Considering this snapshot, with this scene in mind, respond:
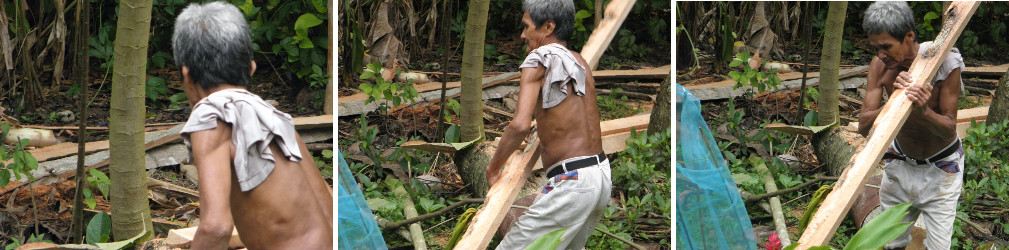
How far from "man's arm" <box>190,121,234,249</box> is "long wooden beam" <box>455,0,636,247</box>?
1.10 meters

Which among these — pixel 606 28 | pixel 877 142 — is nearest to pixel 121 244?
pixel 606 28

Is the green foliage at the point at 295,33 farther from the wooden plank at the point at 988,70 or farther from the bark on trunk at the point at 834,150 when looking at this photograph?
the wooden plank at the point at 988,70

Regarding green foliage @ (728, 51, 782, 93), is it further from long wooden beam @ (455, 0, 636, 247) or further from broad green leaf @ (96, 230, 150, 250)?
broad green leaf @ (96, 230, 150, 250)

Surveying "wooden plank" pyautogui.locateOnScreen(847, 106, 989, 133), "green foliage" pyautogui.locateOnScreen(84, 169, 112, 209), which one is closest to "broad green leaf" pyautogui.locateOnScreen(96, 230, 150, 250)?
A: "green foliage" pyautogui.locateOnScreen(84, 169, 112, 209)

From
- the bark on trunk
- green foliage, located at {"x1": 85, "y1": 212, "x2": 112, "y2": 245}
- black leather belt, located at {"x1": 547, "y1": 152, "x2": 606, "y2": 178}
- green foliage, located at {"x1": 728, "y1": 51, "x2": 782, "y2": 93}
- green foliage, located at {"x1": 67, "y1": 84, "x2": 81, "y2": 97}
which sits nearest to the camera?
black leather belt, located at {"x1": 547, "y1": 152, "x2": 606, "y2": 178}

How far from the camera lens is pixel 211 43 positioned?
2.70 m

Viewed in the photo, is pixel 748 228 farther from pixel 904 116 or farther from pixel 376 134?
pixel 376 134

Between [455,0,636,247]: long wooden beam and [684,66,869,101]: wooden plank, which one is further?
[684,66,869,101]: wooden plank

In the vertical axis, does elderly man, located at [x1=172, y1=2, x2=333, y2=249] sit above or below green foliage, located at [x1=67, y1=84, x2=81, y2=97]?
above

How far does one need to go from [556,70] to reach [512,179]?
1.51 feet

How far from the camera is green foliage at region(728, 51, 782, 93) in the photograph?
155 inches

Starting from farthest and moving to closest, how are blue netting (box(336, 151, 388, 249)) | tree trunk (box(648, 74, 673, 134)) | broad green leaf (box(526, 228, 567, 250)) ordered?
tree trunk (box(648, 74, 673, 134)) → blue netting (box(336, 151, 388, 249)) → broad green leaf (box(526, 228, 567, 250))

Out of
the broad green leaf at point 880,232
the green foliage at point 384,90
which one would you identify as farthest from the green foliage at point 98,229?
the broad green leaf at point 880,232

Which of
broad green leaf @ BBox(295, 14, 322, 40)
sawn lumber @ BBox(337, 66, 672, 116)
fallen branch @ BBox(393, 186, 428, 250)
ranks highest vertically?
broad green leaf @ BBox(295, 14, 322, 40)
